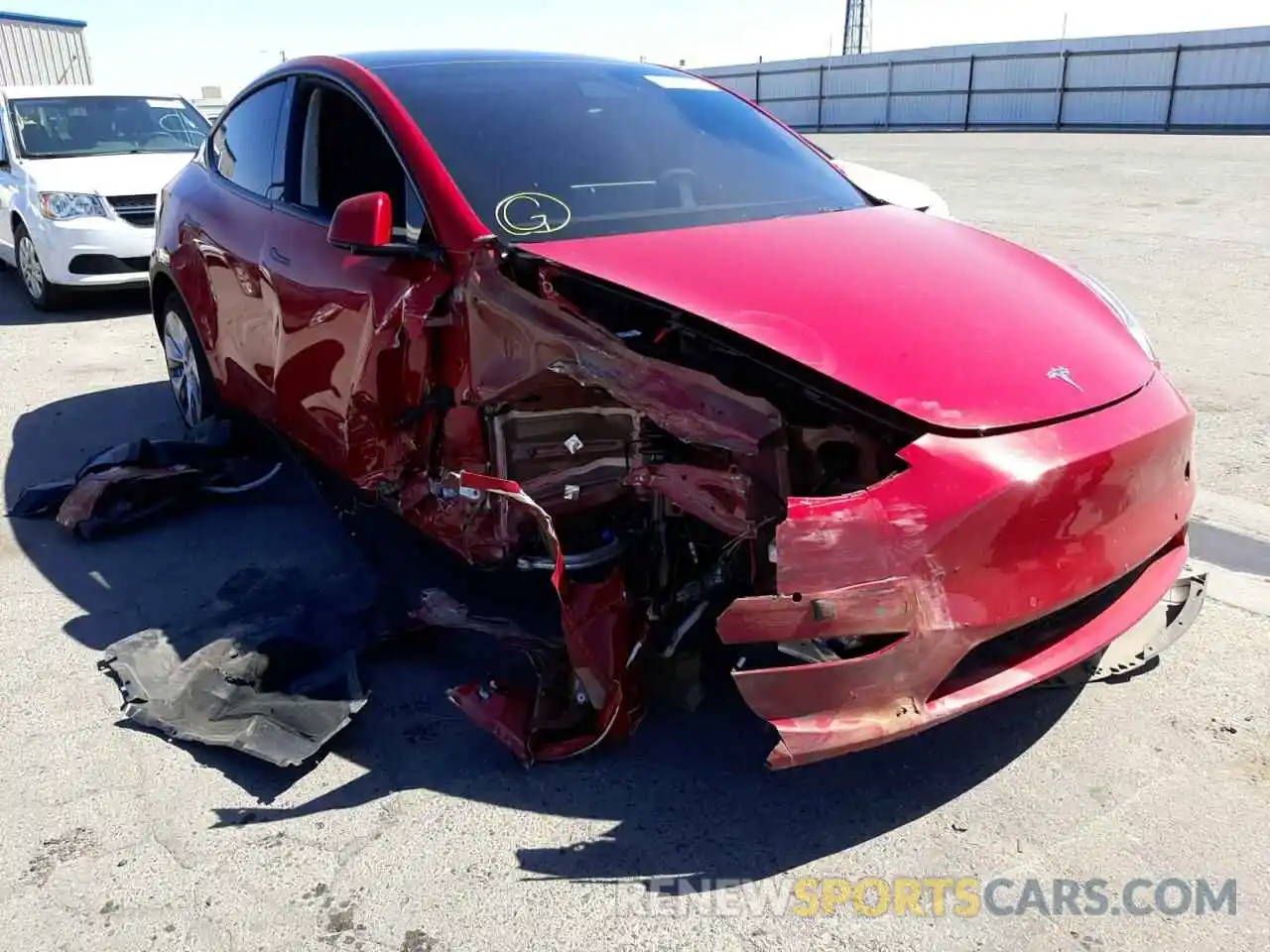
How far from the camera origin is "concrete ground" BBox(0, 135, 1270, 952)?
2.22 meters

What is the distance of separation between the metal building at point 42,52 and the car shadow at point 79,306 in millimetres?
13372

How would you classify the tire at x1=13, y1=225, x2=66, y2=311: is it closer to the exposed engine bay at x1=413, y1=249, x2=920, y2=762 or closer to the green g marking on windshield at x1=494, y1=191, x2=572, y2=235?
the green g marking on windshield at x1=494, y1=191, x2=572, y2=235

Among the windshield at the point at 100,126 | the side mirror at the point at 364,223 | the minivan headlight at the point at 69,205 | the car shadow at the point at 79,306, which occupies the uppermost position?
the side mirror at the point at 364,223

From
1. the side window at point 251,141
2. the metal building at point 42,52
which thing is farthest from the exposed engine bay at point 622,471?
the metal building at point 42,52

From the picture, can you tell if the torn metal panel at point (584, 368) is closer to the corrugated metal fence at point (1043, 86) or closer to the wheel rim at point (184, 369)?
the wheel rim at point (184, 369)

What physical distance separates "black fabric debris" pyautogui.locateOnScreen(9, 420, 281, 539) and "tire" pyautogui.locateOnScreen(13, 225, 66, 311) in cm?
443

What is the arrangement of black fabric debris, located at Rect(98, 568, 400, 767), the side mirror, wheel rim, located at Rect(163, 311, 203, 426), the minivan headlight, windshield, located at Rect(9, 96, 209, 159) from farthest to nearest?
windshield, located at Rect(9, 96, 209, 159) → the minivan headlight → wheel rim, located at Rect(163, 311, 203, 426) → the side mirror → black fabric debris, located at Rect(98, 568, 400, 767)

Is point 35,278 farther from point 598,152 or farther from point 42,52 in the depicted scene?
point 42,52

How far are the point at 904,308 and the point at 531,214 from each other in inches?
46.0

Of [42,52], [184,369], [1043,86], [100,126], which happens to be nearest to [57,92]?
[100,126]

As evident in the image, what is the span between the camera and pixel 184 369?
5148mm

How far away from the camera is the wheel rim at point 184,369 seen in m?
4.98

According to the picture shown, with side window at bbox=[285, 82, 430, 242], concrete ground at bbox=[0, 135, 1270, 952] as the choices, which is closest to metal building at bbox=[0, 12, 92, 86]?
side window at bbox=[285, 82, 430, 242]

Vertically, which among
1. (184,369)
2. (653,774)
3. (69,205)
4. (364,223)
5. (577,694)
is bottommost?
(653,774)
